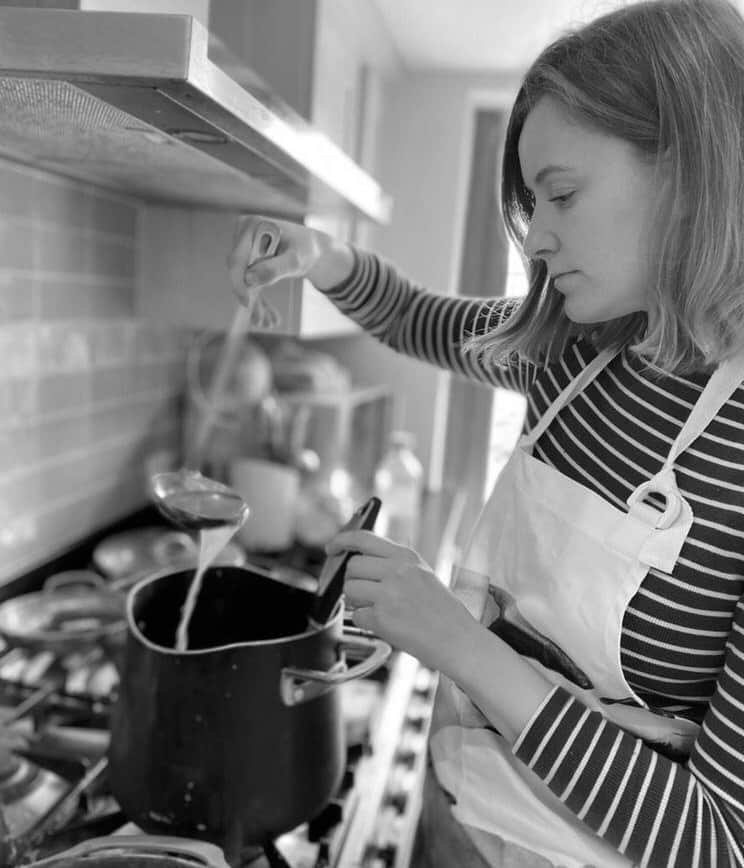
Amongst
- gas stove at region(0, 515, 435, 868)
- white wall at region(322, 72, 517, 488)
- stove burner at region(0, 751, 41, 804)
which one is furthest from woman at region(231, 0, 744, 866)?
white wall at region(322, 72, 517, 488)

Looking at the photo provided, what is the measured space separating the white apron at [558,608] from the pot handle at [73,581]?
2.41ft

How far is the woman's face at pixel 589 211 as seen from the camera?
21.7 inches

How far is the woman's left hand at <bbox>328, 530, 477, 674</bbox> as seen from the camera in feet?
1.89

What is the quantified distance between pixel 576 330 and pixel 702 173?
0.69ft

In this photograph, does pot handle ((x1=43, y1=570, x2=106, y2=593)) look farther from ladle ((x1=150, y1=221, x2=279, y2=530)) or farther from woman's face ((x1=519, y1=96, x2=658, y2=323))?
woman's face ((x1=519, y1=96, x2=658, y2=323))

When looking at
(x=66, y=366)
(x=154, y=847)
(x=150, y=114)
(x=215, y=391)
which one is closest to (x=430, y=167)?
(x=215, y=391)

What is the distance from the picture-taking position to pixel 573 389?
69 centimetres

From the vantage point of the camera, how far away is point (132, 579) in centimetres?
125

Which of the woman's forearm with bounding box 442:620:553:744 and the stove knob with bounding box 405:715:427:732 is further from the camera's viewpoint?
the stove knob with bounding box 405:715:427:732

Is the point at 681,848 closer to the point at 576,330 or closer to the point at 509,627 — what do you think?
the point at 509,627

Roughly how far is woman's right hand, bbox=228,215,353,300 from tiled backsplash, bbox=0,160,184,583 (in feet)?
1.75

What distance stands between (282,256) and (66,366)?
704mm

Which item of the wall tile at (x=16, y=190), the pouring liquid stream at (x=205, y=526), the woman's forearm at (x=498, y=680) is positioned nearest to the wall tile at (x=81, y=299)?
the wall tile at (x=16, y=190)

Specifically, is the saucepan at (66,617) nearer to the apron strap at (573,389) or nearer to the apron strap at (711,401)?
the apron strap at (573,389)
